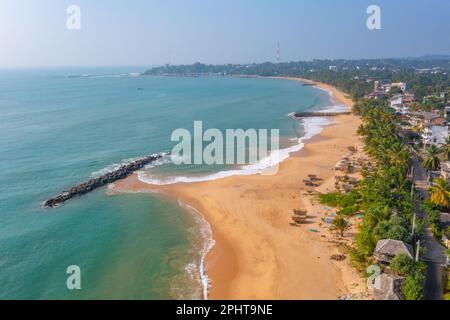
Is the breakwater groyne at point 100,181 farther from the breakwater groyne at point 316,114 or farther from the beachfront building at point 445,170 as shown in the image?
the breakwater groyne at point 316,114

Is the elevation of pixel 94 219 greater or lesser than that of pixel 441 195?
lesser

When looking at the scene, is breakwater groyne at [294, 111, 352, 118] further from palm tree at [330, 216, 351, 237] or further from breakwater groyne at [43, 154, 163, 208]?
palm tree at [330, 216, 351, 237]

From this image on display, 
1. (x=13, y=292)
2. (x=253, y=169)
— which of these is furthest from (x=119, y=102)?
(x=13, y=292)

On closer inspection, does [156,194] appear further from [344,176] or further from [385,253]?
[385,253]

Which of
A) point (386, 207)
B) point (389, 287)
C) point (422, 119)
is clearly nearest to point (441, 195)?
point (386, 207)

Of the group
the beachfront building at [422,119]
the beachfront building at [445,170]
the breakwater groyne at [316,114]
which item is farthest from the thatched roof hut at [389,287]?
the breakwater groyne at [316,114]

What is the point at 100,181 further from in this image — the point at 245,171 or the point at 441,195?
the point at 441,195
